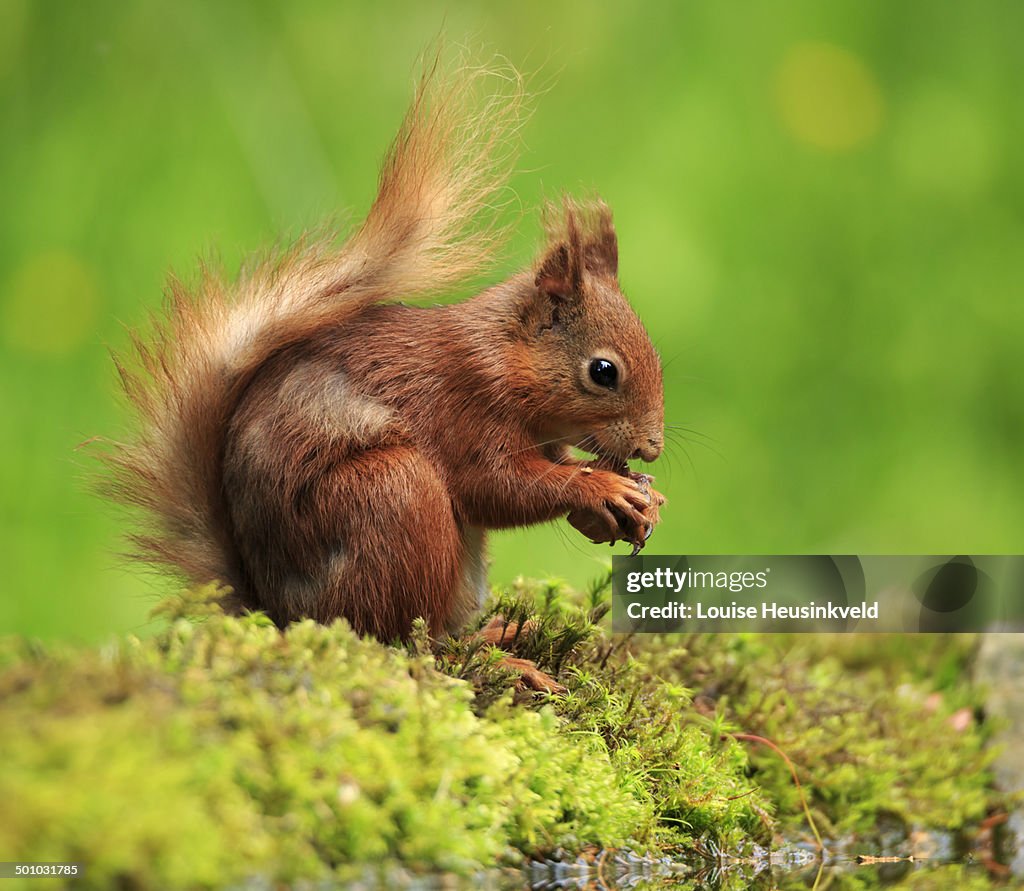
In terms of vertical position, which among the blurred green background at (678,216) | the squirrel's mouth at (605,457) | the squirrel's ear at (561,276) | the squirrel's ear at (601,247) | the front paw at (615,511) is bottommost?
the front paw at (615,511)

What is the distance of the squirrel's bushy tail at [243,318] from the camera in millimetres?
2479

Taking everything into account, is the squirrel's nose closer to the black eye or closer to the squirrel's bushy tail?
the black eye

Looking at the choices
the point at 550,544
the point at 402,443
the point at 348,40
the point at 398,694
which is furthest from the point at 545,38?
the point at 398,694

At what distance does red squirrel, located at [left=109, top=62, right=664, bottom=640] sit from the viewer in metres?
2.38

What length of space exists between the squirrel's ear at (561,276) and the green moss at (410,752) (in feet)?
2.31

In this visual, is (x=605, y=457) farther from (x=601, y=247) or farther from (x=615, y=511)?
(x=601, y=247)

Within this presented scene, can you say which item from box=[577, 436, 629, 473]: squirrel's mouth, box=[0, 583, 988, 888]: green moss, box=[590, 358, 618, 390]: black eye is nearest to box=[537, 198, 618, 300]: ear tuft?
box=[590, 358, 618, 390]: black eye

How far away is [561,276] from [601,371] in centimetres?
22

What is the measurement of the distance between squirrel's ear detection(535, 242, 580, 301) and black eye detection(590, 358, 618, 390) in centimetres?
16

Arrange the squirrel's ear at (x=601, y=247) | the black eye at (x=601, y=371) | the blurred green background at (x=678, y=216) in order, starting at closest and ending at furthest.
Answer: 1. the black eye at (x=601, y=371)
2. the squirrel's ear at (x=601, y=247)
3. the blurred green background at (x=678, y=216)

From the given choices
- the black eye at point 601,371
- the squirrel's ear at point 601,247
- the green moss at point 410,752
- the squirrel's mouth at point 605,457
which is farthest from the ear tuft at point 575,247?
the green moss at point 410,752

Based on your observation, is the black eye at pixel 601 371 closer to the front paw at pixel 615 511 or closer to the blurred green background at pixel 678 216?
the front paw at pixel 615 511

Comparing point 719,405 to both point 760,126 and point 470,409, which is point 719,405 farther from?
point 470,409

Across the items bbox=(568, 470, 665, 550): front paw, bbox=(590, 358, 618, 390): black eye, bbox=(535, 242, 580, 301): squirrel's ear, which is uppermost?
bbox=(535, 242, 580, 301): squirrel's ear
